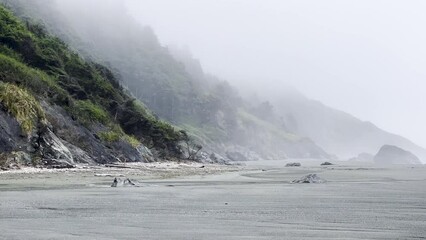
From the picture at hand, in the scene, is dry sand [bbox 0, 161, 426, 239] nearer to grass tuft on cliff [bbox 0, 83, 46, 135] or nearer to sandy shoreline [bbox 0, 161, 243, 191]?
sandy shoreline [bbox 0, 161, 243, 191]

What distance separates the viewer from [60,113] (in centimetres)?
8200

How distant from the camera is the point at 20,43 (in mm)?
99938

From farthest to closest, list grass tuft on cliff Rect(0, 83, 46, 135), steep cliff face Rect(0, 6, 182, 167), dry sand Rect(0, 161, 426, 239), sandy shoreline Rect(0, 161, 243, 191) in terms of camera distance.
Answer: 1. grass tuft on cliff Rect(0, 83, 46, 135)
2. steep cliff face Rect(0, 6, 182, 167)
3. sandy shoreline Rect(0, 161, 243, 191)
4. dry sand Rect(0, 161, 426, 239)

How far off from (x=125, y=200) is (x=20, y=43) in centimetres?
8240

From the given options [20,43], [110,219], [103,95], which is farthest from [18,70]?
[110,219]

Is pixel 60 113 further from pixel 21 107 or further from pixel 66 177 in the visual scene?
pixel 66 177

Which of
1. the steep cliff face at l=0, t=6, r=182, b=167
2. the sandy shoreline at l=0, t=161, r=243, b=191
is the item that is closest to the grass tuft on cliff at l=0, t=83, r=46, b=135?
the steep cliff face at l=0, t=6, r=182, b=167

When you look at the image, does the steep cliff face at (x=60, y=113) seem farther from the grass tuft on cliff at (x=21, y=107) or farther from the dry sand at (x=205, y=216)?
the dry sand at (x=205, y=216)

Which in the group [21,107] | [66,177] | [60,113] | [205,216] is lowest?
[66,177]

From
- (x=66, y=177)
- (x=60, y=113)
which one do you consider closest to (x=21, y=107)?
(x=60, y=113)

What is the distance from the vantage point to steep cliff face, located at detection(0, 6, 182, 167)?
63.4 metres

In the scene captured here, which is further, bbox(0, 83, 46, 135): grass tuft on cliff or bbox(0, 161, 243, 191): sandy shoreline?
bbox(0, 83, 46, 135): grass tuft on cliff

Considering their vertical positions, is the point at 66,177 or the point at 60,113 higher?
the point at 60,113

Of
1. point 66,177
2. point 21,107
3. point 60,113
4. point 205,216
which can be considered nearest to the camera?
point 205,216
